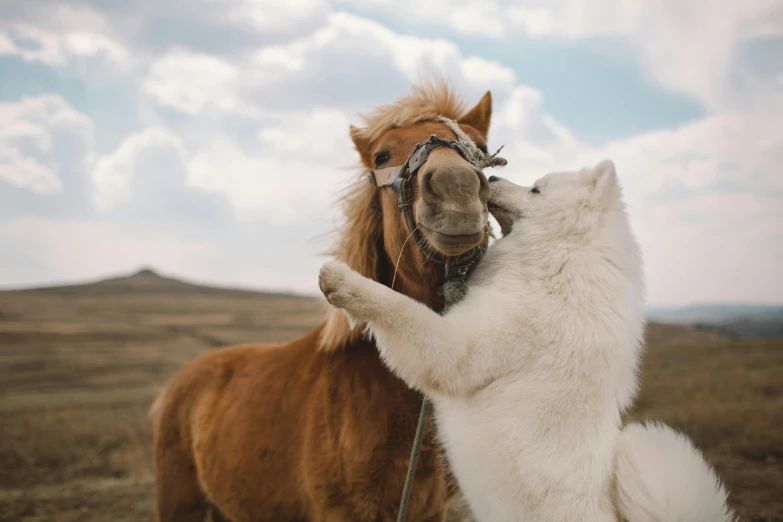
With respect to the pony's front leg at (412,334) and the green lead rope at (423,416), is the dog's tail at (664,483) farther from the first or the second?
the green lead rope at (423,416)

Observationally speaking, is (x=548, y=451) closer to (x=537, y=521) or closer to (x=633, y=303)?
(x=537, y=521)

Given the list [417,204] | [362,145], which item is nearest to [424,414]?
[417,204]

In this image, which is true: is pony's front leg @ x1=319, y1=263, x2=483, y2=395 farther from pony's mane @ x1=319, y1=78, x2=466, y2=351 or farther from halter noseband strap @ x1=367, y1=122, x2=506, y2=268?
pony's mane @ x1=319, y1=78, x2=466, y2=351

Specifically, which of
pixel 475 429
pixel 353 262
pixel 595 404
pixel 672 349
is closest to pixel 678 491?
pixel 595 404

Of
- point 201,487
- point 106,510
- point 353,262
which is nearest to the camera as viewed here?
point 353,262

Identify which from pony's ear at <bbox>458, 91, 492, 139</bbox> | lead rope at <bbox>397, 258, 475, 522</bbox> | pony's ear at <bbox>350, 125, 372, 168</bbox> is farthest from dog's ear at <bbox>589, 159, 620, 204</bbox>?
pony's ear at <bbox>350, 125, 372, 168</bbox>

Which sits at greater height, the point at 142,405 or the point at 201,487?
the point at 201,487

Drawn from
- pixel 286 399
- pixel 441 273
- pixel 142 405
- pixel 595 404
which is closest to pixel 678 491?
pixel 595 404

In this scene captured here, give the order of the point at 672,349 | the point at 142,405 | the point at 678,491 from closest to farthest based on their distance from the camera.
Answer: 1. the point at 678,491
2. the point at 142,405
3. the point at 672,349

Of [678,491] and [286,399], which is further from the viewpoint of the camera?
[286,399]

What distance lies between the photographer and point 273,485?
10.3 feet

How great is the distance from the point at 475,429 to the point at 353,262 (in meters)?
1.34

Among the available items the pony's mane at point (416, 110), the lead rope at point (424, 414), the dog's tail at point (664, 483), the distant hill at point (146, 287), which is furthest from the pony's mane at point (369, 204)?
the distant hill at point (146, 287)

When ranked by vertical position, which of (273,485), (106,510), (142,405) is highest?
(273,485)
